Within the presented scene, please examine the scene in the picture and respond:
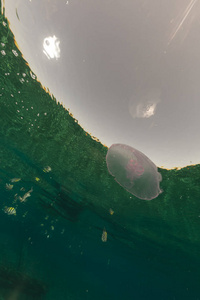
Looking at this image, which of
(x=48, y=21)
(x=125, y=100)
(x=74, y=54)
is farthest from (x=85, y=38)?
(x=125, y=100)

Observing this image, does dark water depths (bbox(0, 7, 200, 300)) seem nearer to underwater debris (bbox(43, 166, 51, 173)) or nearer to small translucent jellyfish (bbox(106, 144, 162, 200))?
underwater debris (bbox(43, 166, 51, 173))

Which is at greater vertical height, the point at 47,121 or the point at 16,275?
the point at 47,121

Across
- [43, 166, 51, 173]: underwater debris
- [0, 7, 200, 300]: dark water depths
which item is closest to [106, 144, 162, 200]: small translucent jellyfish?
[0, 7, 200, 300]: dark water depths

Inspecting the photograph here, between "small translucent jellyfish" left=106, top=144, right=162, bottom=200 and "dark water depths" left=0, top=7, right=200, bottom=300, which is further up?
"dark water depths" left=0, top=7, right=200, bottom=300

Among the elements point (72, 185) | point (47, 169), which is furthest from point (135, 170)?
point (47, 169)

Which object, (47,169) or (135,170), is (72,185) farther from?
(135,170)

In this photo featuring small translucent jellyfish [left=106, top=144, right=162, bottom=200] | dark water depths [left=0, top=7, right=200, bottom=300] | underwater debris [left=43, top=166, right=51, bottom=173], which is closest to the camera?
small translucent jellyfish [left=106, top=144, right=162, bottom=200]

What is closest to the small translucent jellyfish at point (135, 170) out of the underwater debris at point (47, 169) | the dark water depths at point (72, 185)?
the dark water depths at point (72, 185)

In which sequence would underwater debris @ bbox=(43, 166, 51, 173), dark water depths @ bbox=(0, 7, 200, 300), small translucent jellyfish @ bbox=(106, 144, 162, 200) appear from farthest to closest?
underwater debris @ bbox=(43, 166, 51, 173) < dark water depths @ bbox=(0, 7, 200, 300) < small translucent jellyfish @ bbox=(106, 144, 162, 200)

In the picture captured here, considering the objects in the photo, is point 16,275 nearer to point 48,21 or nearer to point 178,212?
point 178,212
